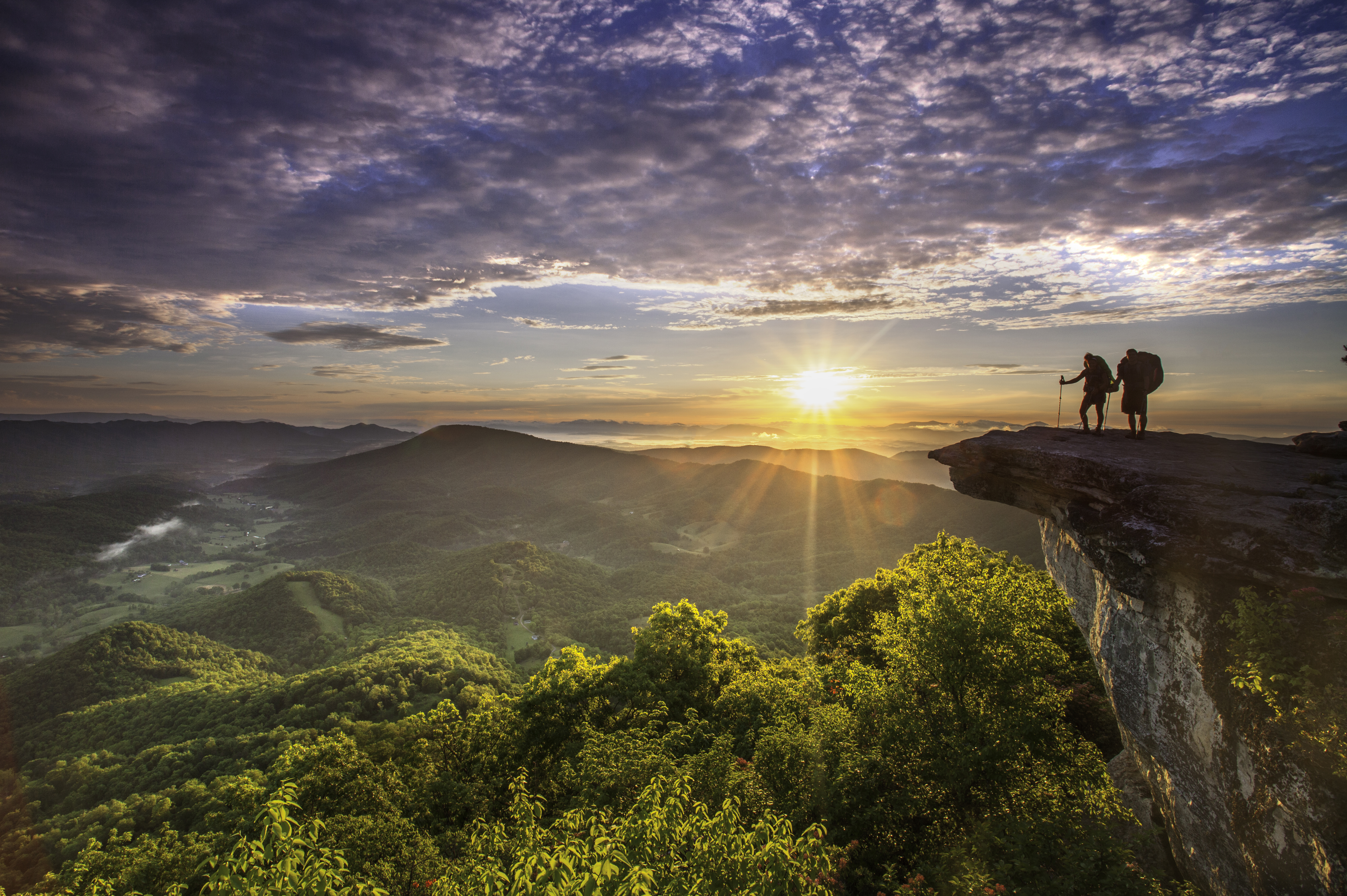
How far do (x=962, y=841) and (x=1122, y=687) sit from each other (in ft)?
24.9

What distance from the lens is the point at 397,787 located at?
80.9 feet

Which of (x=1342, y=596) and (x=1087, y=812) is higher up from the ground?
(x=1342, y=596)

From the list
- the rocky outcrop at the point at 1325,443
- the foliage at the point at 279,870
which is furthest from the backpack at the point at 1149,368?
the foliage at the point at 279,870

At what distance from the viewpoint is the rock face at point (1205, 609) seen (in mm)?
11500

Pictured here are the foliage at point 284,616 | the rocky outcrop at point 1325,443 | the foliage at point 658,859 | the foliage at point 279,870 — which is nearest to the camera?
the foliage at point 279,870

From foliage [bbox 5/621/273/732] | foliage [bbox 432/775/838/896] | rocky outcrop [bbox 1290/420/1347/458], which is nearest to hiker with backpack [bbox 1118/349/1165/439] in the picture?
rocky outcrop [bbox 1290/420/1347/458]

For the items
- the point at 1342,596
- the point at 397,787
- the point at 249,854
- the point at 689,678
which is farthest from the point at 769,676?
the point at 249,854

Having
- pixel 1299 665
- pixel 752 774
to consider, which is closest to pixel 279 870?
pixel 752 774

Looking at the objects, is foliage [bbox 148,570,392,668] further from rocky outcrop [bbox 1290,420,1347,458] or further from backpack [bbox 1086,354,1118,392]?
rocky outcrop [bbox 1290,420,1347,458]

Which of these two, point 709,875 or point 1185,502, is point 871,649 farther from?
point 709,875

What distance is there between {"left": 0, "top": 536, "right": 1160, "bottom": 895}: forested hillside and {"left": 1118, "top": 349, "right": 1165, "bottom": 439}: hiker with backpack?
9042 mm

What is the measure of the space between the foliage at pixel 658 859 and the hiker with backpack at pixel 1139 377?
64.7 ft

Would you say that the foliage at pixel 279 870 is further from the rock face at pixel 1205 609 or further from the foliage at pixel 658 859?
the rock face at pixel 1205 609

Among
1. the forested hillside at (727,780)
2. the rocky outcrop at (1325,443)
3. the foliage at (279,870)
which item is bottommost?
the forested hillside at (727,780)
